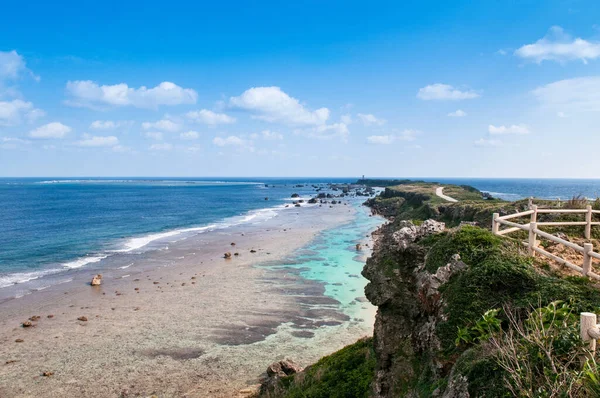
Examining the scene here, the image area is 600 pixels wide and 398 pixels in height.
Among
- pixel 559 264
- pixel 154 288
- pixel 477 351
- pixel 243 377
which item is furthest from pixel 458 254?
pixel 154 288

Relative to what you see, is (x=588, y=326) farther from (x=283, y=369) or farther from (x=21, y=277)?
(x=21, y=277)

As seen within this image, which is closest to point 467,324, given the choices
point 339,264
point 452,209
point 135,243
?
point 339,264

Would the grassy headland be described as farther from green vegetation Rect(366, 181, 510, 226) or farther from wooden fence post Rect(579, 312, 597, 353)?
green vegetation Rect(366, 181, 510, 226)

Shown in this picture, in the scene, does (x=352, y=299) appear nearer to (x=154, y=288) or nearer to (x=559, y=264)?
(x=154, y=288)

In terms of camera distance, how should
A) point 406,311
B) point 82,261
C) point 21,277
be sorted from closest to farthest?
point 406,311 → point 21,277 → point 82,261

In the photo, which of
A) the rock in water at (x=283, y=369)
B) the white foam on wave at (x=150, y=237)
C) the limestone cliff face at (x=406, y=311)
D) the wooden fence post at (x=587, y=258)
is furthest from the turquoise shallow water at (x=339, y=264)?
the white foam on wave at (x=150, y=237)

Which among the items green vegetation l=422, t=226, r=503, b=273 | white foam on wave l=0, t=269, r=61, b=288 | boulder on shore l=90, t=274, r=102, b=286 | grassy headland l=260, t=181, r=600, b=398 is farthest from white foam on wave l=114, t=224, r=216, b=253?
green vegetation l=422, t=226, r=503, b=273

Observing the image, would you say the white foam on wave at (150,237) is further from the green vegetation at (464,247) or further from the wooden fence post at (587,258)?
the wooden fence post at (587,258)

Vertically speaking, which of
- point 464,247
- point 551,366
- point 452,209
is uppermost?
point 464,247
